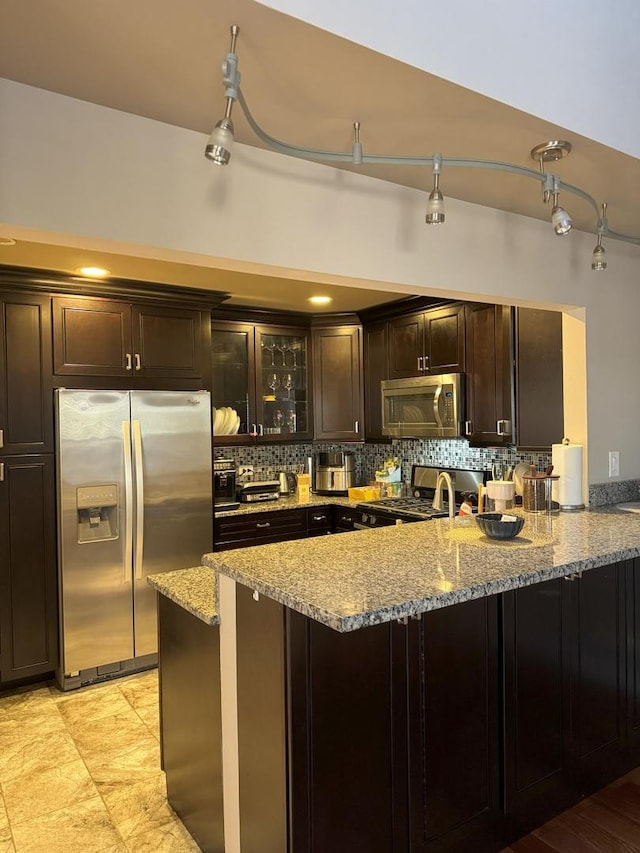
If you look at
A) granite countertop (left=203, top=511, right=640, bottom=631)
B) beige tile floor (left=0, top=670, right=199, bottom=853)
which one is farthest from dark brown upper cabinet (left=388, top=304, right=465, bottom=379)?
beige tile floor (left=0, top=670, right=199, bottom=853)

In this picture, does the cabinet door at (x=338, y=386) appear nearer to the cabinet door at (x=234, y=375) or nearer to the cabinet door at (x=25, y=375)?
the cabinet door at (x=234, y=375)

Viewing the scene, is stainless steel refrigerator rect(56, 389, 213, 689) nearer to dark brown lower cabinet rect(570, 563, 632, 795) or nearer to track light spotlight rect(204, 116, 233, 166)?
dark brown lower cabinet rect(570, 563, 632, 795)

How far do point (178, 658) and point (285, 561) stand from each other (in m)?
0.59

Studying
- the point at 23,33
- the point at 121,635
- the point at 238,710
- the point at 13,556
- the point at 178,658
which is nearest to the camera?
the point at 23,33

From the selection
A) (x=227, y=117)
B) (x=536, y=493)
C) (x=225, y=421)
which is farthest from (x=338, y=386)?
(x=227, y=117)

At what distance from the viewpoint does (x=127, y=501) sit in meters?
3.52

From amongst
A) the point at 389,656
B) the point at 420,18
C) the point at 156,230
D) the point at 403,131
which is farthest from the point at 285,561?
the point at 420,18

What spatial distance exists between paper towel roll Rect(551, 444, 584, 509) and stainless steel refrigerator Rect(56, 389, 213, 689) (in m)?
2.12

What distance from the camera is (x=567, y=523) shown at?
2.50m

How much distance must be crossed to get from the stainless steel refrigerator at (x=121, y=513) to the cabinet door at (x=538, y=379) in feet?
6.38

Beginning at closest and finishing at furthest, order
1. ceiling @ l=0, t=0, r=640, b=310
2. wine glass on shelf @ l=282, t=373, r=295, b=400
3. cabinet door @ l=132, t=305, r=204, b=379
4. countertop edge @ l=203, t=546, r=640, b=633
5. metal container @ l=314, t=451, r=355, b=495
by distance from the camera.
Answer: ceiling @ l=0, t=0, r=640, b=310
countertop edge @ l=203, t=546, r=640, b=633
cabinet door @ l=132, t=305, r=204, b=379
wine glass on shelf @ l=282, t=373, r=295, b=400
metal container @ l=314, t=451, r=355, b=495

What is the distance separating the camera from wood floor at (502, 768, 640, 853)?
6.47ft

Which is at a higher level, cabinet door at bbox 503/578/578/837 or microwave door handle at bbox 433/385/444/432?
microwave door handle at bbox 433/385/444/432

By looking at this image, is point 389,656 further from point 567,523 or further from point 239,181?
point 239,181
